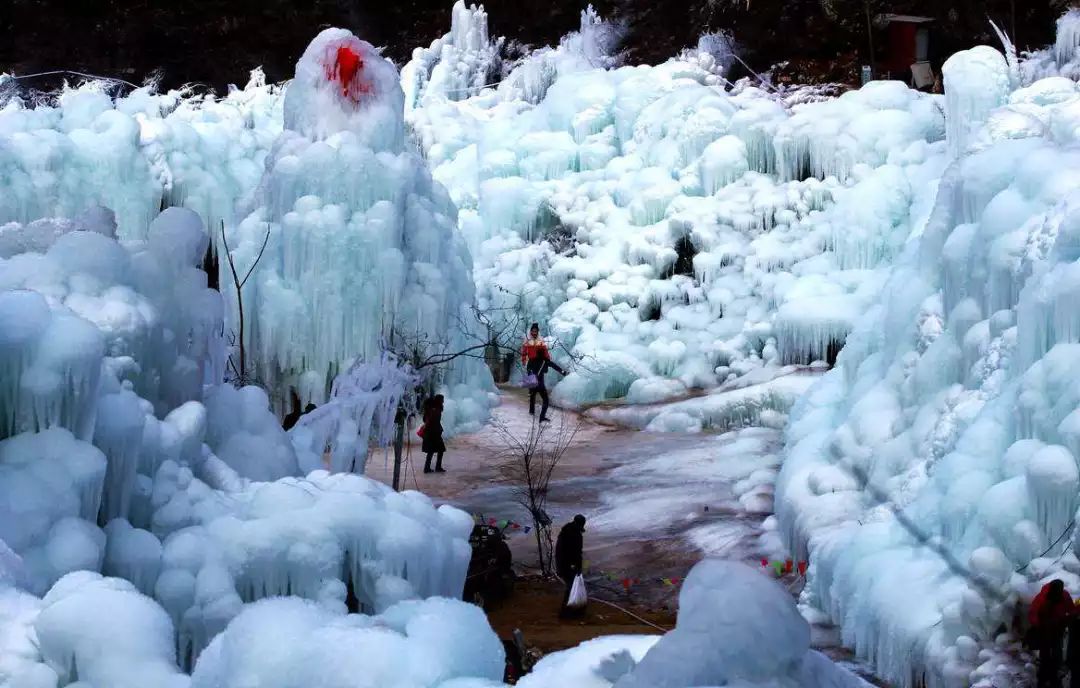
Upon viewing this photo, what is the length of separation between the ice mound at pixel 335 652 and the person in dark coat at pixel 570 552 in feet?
18.3

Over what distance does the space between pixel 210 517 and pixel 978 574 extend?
4684 millimetres

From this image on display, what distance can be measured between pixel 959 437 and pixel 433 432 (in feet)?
22.2

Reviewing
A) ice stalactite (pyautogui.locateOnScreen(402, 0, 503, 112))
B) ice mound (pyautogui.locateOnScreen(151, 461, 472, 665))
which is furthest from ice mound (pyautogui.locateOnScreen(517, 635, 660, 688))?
ice stalactite (pyautogui.locateOnScreen(402, 0, 503, 112))

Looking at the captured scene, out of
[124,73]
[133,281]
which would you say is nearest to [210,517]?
[133,281]

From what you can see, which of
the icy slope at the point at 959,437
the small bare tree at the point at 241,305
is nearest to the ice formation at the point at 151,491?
the icy slope at the point at 959,437

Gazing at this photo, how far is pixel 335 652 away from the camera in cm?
453

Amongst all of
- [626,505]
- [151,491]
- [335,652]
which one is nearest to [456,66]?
[626,505]

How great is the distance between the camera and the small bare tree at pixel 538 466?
11.9 m

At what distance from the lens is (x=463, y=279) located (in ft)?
58.4

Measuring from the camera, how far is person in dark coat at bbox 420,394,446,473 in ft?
48.7

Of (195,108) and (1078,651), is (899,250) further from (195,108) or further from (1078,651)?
(195,108)

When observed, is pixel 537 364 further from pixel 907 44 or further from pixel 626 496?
pixel 907 44

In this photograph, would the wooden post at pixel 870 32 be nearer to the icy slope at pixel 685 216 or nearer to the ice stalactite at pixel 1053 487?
the icy slope at pixel 685 216

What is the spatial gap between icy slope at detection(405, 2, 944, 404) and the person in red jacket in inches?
415
